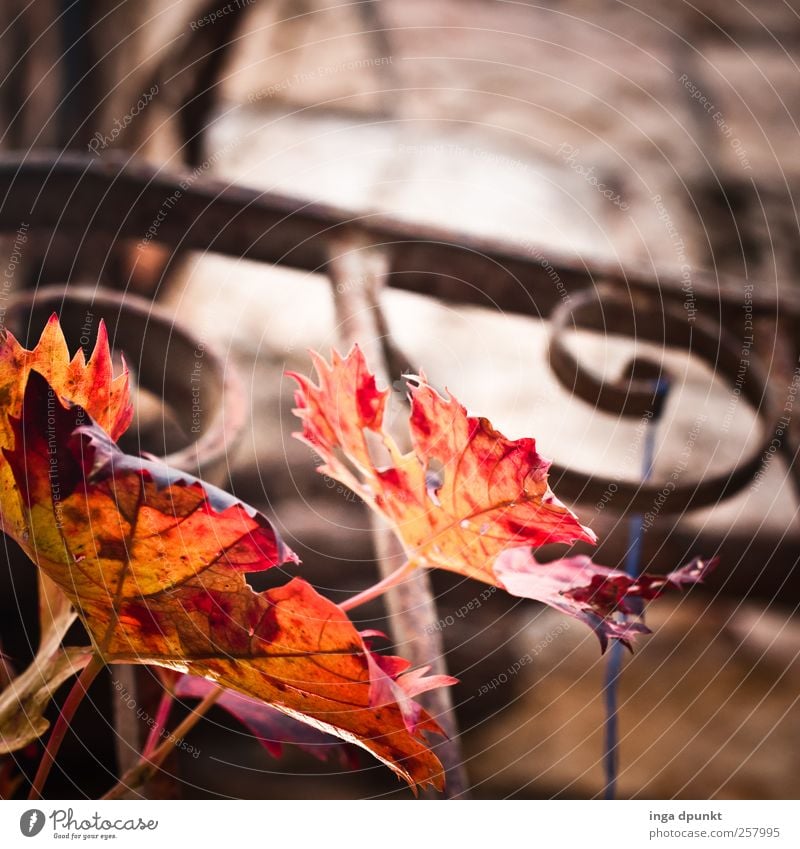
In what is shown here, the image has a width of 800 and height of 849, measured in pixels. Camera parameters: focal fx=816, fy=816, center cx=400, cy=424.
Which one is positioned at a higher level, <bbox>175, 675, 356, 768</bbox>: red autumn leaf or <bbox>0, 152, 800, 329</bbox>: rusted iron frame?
<bbox>0, 152, 800, 329</bbox>: rusted iron frame

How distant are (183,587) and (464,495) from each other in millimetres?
72

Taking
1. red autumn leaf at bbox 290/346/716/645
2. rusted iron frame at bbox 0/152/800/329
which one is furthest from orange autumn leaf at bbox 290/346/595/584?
rusted iron frame at bbox 0/152/800/329

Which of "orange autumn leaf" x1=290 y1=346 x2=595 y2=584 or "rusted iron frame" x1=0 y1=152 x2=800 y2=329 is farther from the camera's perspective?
"rusted iron frame" x1=0 y1=152 x2=800 y2=329

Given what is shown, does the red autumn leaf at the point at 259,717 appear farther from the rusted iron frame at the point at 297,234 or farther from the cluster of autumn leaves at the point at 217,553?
the rusted iron frame at the point at 297,234

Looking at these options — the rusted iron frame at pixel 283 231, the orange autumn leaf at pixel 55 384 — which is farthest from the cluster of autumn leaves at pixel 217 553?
the rusted iron frame at pixel 283 231

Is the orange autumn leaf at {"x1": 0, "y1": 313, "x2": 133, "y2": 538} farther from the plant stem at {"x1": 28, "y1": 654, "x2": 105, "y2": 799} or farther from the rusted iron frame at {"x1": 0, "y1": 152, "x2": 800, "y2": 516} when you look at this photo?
the rusted iron frame at {"x1": 0, "y1": 152, "x2": 800, "y2": 516}

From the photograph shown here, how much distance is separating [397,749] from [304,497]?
1.03 ft

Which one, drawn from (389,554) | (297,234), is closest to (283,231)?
(297,234)

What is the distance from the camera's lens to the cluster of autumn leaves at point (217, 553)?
6.5 inches

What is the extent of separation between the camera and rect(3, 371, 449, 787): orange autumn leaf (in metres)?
0.16

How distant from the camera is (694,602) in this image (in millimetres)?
467

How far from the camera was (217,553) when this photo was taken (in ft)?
0.56

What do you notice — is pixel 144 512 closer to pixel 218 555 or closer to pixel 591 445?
pixel 218 555

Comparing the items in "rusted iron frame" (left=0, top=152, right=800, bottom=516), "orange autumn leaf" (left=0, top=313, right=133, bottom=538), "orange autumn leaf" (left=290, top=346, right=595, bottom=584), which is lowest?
"orange autumn leaf" (left=290, top=346, right=595, bottom=584)
